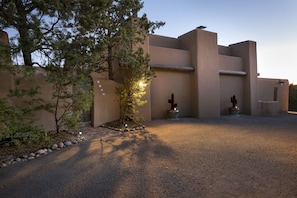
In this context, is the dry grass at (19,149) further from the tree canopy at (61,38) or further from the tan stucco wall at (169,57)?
the tan stucco wall at (169,57)

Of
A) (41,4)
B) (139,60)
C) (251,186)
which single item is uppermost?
(41,4)

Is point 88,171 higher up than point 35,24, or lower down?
lower down

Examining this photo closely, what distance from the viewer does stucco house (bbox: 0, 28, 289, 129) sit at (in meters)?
9.78

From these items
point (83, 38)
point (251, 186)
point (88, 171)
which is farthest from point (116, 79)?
point (251, 186)

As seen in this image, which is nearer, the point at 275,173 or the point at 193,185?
the point at 193,185

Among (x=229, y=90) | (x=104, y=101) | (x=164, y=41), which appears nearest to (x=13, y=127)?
(x=104, y=101)

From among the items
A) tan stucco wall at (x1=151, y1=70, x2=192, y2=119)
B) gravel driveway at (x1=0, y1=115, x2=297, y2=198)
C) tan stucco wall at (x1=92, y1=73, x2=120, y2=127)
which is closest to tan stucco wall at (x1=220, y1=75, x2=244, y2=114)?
tan stucco wall at (x1=151, y1=70, x2=192, y2=119)

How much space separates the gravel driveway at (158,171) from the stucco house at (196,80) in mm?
4005

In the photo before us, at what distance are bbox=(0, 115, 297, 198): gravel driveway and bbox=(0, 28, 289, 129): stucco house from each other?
4.01 metres

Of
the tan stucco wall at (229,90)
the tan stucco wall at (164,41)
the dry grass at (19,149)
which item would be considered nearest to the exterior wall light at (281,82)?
the tan stucco wall at (229,90)

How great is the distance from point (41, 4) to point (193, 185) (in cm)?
529

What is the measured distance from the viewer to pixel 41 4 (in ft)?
15.1

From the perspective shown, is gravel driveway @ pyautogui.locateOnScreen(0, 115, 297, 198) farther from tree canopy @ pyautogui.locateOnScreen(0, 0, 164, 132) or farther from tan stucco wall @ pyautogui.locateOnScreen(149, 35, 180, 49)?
tan stucco wall @ pyautogui.locateOnScreen(149, 35, 180, 49)

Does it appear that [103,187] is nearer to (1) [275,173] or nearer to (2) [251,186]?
(2) [251,186]
